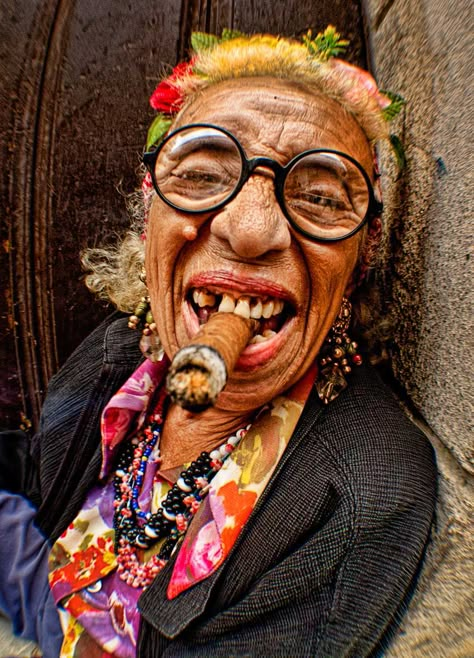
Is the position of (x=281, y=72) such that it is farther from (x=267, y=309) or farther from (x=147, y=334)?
(x=147, y=334)

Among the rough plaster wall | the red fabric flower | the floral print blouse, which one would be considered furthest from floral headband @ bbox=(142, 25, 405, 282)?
the floral print blouse

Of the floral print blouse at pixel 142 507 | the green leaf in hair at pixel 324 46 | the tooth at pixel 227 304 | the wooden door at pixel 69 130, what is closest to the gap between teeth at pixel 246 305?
the tooth at pixel 227 304

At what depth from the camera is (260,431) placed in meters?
1.08

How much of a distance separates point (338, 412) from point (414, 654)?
49cm

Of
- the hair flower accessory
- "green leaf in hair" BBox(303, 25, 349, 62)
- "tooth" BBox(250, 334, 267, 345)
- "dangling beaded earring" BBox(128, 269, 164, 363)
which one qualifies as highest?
"green leaf in hair" BBox(303, 25, 349, 62)

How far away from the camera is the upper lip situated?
0.98 meters

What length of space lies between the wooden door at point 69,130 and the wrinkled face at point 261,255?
73 centimetres

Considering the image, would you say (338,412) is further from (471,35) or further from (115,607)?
(471,35)

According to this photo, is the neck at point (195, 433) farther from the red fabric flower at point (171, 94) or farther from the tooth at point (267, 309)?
the red fabric flower at point (171, 94)

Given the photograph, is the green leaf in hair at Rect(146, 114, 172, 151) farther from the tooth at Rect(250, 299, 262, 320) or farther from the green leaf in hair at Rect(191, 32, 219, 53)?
the tooth at Rect(250, 299, 262, 320)

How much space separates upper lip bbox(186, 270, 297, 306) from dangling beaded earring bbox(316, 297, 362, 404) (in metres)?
0.20

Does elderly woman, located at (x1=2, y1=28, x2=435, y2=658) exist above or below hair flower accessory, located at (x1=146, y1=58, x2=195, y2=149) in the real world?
below

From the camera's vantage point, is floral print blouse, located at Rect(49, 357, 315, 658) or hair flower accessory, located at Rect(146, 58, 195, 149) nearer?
floral print blouse, located at Rect(49, 357, 315, 658)

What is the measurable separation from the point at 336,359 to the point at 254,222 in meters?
0.43
